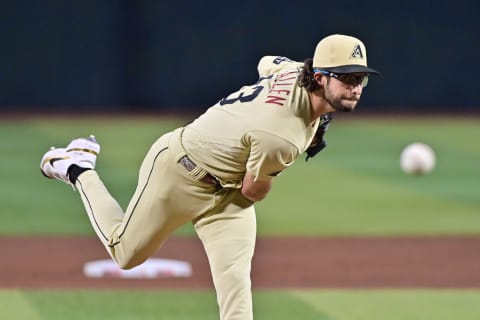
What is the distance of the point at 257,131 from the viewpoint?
5.54m

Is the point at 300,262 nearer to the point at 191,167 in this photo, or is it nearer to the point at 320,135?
the point at 320,135

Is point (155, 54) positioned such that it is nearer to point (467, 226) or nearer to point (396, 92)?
point (396, 92)

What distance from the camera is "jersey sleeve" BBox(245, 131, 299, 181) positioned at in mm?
5461

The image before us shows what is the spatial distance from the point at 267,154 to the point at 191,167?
24.0 inches

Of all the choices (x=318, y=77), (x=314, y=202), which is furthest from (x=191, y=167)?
(x=314, y=202)

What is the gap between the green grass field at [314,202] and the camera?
758 centimetres

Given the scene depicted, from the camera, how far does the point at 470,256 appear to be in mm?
9766

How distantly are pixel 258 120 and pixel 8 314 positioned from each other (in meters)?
2.66

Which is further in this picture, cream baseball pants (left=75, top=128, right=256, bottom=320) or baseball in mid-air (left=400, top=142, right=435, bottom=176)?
baseball in mid-air (left=400, top=142, right=435, bottom=176)

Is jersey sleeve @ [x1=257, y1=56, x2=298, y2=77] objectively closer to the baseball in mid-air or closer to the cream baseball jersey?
the cream baseball jersey

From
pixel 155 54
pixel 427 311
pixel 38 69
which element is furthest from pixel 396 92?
pixel 427 311

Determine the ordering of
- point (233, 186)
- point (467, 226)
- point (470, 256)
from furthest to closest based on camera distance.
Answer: point (467, 226), point (470, 256), point (233, 186)

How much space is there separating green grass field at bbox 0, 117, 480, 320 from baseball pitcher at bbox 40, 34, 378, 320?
133 centimetres

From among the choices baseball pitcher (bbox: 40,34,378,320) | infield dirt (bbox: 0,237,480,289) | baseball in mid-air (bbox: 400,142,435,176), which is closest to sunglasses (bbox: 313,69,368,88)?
baseball pitcher (bbox: 40,34,378,320)
